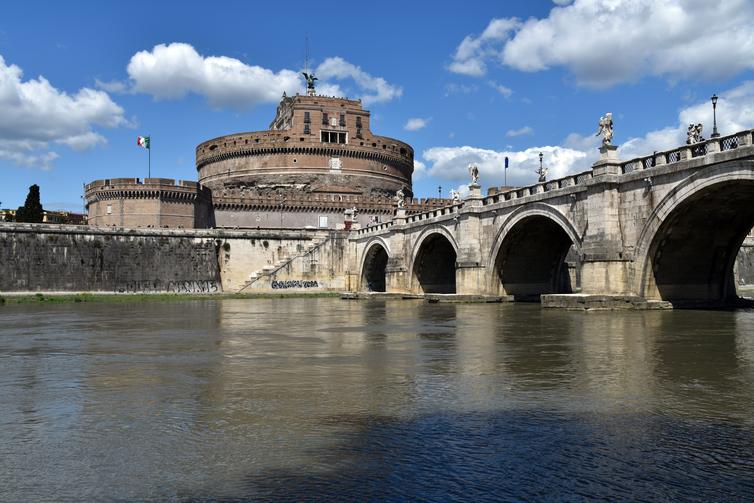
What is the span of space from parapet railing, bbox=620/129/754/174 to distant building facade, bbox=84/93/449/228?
40.8 m

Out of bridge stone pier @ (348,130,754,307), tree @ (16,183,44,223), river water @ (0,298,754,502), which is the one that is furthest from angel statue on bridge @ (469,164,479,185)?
tree @ (16,183,44,223)

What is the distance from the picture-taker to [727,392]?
10.1 m

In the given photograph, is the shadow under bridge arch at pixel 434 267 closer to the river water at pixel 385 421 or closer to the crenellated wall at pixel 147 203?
the crenellated wall at pixel 147 203

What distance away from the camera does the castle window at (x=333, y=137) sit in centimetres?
8356

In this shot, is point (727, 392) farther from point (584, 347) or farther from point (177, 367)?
point (177, 367)

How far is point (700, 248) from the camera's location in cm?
2895

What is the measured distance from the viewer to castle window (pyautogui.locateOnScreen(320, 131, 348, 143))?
83562mm

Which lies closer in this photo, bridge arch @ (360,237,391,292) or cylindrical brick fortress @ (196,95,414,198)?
bridge arch @ (360,237,391,292)

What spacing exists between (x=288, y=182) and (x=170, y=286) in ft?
88.5

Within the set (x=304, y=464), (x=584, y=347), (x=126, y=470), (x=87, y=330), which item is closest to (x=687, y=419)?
(x=304, y=464)

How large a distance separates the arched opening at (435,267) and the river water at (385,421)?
32879 millimetres

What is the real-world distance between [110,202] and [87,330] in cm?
4761

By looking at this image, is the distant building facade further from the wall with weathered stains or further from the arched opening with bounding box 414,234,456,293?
the wall with weathered stains

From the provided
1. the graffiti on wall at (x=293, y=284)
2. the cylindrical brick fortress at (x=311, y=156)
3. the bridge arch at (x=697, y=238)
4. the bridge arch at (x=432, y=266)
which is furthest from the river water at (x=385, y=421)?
the cylindrical brick fortress at (x=311, y=156)
